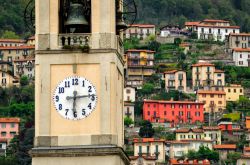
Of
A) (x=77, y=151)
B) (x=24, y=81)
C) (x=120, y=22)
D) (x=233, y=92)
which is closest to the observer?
(x=77, y=151)

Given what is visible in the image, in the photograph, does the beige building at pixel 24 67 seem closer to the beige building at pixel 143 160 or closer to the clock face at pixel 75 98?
the beige building at pixel 143 160

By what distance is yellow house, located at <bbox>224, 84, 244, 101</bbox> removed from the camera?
580 feet

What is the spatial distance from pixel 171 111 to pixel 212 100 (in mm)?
10477

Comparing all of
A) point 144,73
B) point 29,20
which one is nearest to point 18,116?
point 144,73

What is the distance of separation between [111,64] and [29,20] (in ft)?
7.52

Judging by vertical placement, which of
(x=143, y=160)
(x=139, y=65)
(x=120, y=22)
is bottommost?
(x=143, y=160)

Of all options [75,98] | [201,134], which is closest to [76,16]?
[75,98]

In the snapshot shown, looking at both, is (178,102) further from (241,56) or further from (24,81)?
(241,56)

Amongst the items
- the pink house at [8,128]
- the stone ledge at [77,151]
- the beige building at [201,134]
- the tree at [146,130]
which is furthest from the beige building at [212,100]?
the stone ledge at [77,151]

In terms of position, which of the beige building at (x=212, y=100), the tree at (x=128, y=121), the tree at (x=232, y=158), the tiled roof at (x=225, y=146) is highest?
the beige building at (x=212, y=100)

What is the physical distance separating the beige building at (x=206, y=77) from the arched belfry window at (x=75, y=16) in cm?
14998

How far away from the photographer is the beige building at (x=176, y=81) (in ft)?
584

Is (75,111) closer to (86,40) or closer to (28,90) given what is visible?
(86,40)

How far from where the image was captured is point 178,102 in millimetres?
167375
